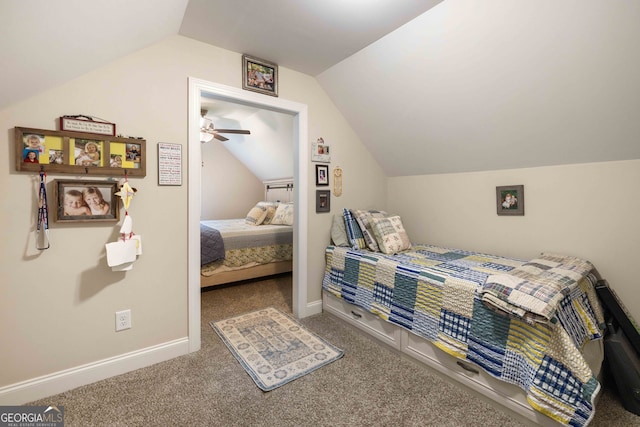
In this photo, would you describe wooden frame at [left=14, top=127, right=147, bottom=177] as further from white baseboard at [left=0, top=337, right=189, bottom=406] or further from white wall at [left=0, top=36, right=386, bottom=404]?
white baseboard at [left=0, top=337, right=189, bottom=406]

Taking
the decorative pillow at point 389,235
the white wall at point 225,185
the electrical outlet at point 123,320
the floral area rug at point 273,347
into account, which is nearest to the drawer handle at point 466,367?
the floral area rug at point 273,347

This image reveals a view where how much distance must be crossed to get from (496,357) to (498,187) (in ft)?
4.58

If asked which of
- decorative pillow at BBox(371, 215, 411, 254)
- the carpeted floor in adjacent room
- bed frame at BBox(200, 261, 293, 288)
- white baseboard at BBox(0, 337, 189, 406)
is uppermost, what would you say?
decorative pillow at BBox(371, 215, 411, 254)

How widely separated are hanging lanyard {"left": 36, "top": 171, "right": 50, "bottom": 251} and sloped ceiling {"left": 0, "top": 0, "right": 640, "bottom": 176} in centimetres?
42

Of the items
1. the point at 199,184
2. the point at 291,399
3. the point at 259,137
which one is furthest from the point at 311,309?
the point at 259,137

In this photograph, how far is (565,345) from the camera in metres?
1.22

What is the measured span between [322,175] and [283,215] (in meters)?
1.90

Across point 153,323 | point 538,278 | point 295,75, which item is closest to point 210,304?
point 153,323

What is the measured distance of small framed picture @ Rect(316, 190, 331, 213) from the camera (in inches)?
105

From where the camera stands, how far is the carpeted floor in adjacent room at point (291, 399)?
56.6 inches

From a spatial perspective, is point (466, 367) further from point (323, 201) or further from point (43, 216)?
point (43, 216)

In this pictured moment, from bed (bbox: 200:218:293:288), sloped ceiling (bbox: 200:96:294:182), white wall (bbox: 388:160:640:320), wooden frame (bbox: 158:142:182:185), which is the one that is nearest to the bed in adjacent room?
bed (bbox: 200:218:293:288)

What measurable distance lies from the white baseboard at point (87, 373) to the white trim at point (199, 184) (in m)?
0.15

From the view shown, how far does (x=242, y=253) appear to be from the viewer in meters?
3.53
